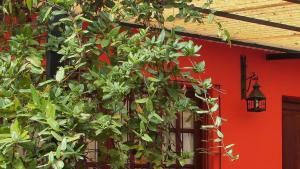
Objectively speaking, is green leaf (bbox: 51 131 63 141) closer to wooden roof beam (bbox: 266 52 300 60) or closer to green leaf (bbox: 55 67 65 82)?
green leaf (bbox: 55 67 65 82)

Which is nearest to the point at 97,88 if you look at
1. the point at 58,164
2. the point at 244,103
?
the point at 58,164

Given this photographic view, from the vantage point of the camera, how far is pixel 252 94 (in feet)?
24.8

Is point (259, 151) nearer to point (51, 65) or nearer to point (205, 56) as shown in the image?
point (205, 56)

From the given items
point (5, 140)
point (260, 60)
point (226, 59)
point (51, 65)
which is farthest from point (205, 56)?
point (5, 140)

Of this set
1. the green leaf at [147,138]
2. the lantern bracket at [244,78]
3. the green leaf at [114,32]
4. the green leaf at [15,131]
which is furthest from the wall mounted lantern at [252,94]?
the green leaf at [15,131]

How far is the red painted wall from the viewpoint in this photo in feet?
24.6

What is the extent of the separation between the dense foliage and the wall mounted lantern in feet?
16.7

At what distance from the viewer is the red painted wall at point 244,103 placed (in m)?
7.50

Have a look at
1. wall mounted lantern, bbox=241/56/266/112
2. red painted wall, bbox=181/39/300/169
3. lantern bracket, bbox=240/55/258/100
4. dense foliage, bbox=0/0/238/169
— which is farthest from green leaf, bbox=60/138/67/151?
lantern bracket, bbox=240/55/258/100

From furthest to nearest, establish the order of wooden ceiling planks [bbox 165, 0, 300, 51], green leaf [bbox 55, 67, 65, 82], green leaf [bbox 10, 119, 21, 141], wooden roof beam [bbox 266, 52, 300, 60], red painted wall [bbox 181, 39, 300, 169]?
wooden roof beam [bbox 266, 52, 300, 60]
red painted wall [bbox 181, 39, 300, 169]
wooden ceiling planks [bbox 165, 0, 300, 51]
green leaf [bbox 55, 67, 65, 82]
green leaf [bbox 10, 119, 21, 141]

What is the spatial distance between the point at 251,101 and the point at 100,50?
5.46m

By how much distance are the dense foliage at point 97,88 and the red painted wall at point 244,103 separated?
4.81 m

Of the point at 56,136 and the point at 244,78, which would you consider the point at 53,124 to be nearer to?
the point at 56,136

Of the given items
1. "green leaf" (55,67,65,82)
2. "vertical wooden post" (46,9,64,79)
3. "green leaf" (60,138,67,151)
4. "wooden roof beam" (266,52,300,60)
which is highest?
"wooden roof beam" (266,52,300,60)
